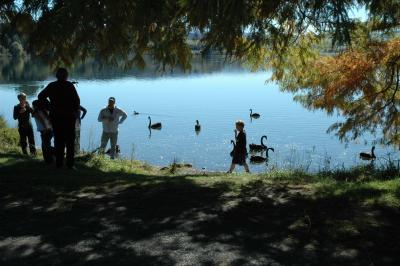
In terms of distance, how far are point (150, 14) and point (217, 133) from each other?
85.7ft

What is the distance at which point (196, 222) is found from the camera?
5625 millimetres

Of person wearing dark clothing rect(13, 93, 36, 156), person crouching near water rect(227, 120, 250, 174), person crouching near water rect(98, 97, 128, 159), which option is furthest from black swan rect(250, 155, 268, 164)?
person wearing dark clothing rect(13, 93, 36, 156)

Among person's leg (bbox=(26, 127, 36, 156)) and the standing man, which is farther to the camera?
person's leg (bbox=(26, 127, 36, 156))

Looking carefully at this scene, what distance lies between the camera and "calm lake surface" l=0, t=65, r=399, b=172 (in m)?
25.5

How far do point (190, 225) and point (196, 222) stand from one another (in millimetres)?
116

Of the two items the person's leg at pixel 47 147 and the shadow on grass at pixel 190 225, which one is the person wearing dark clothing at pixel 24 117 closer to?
the person's leg at pixel 47 147

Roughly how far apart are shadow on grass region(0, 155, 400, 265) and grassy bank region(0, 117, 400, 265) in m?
0.01

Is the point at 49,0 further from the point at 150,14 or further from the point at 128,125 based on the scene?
the point at 128,125

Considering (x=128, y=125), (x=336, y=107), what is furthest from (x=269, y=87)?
(x=336, y=107)

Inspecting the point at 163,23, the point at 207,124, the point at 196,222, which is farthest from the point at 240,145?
the point at 207,124

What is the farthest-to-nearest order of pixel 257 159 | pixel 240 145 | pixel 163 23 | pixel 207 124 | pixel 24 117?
pixel 207 124
pixel 257 159
pixel 240 145
pixel 24 117
pixel 163 23

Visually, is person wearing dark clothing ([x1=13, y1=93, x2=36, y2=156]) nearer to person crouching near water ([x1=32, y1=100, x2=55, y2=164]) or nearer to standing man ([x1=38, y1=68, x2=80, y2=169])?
person crouching near water ([x1=32, y1=100, x2=55, y2=164])

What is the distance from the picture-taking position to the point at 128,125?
1423 inches

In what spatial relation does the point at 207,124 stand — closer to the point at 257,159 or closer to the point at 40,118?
the point at 257,159
